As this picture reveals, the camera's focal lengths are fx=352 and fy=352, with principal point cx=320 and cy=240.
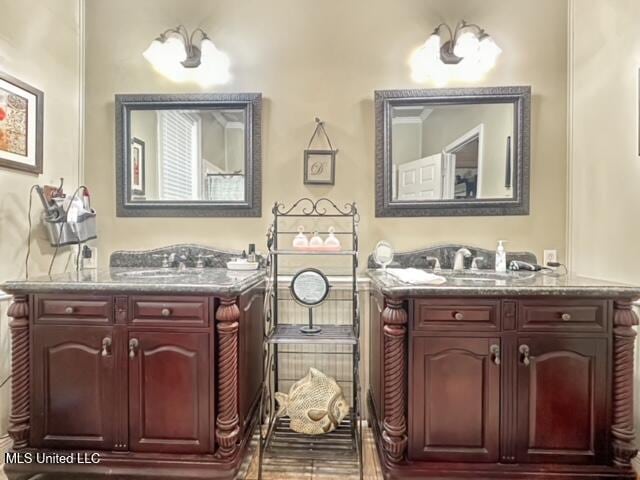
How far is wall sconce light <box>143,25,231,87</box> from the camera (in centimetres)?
216

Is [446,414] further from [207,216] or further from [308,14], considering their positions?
[308,14]

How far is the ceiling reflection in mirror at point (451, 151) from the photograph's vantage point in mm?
2152

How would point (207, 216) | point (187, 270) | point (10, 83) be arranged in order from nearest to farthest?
1. point (10, 83)
2. point (187, 270)
3. point (207, 216)

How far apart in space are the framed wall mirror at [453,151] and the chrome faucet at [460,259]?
0.83 ft

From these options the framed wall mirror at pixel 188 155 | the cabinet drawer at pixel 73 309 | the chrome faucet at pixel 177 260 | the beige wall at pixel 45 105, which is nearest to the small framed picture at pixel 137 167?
the framed wall mirror at pixel 188 155

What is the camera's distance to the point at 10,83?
1.81 m

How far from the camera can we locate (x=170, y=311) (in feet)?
5.08

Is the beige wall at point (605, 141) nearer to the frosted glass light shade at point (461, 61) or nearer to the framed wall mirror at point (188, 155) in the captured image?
the frosted glass light shade at point (461, 61)

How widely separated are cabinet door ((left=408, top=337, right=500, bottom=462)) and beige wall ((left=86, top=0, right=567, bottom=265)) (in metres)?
0.83

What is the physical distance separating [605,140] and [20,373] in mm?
3125

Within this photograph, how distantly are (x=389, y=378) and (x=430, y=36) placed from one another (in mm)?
1992

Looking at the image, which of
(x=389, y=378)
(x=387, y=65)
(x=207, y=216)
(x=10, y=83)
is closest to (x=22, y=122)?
(x=10, y=83)

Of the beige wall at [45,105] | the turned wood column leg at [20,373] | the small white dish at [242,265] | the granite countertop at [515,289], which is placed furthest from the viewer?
the small white dish at [242,265]

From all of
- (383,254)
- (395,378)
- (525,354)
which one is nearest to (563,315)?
(525,354)
